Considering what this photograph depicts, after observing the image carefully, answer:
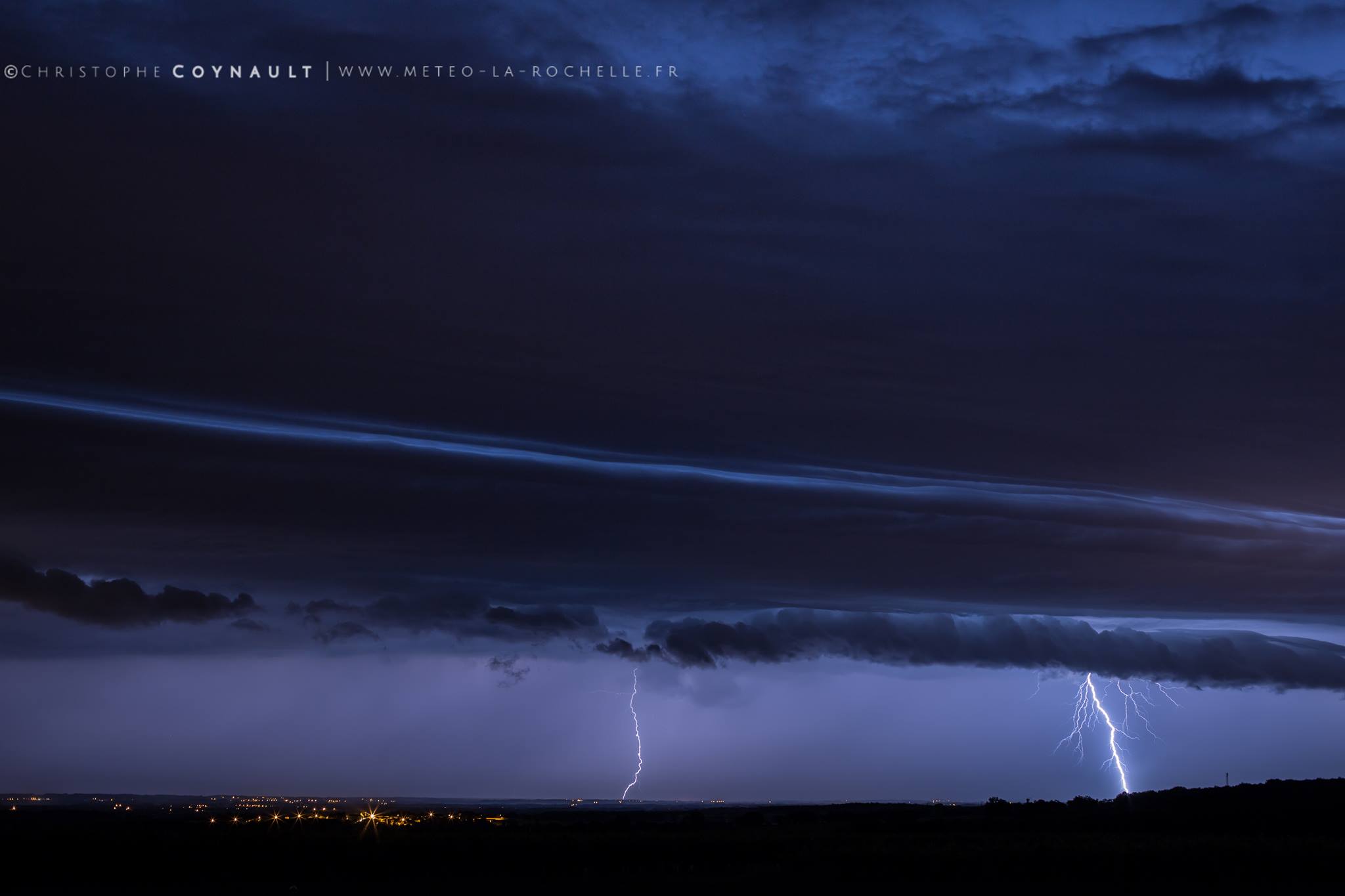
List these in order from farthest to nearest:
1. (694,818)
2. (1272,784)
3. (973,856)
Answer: (694,818) → (1272,784) → (973,856)

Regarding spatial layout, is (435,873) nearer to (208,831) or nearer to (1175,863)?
(1175,863)

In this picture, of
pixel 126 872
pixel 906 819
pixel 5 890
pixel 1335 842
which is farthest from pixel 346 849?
pixel 906 819

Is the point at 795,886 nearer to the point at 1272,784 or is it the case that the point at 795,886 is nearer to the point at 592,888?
the point at 592,888

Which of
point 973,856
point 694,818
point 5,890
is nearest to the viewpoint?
point 5,890

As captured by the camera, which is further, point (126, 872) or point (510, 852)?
point (510, 852)

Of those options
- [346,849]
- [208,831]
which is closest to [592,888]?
[346,849]

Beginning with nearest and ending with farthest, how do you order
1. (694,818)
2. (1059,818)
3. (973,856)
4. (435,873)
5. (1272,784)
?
(435,873) < (973,856) < (1059,818) < (1272,784) < (694,818)
